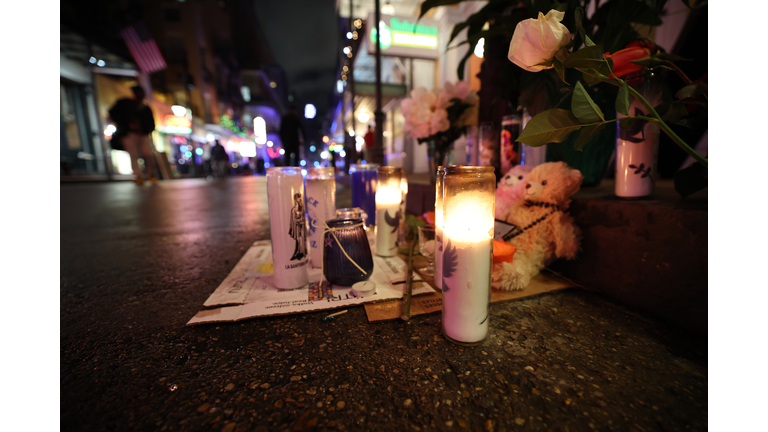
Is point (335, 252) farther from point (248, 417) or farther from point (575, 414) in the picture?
point (575, 414)

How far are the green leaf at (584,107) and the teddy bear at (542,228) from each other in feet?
1.66

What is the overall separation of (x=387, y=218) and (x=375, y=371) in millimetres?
906

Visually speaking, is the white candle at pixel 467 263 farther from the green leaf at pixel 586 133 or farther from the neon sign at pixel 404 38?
the neon sign at pixel 404 38

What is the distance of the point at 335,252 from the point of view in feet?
3.76

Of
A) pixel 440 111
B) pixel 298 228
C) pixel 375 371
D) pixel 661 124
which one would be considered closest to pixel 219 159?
pixel 440 111

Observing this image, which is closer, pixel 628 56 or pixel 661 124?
pixel 661 124

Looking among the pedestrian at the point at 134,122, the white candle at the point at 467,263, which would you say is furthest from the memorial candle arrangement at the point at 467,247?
the pedestrian at the point at 134,122

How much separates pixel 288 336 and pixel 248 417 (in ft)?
0.92

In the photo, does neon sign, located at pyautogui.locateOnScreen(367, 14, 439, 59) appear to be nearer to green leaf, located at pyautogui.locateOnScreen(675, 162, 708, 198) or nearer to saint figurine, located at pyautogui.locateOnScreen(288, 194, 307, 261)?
saint figurine, located at pyautogui.locateOnScreen(288, 194, 307, 261)

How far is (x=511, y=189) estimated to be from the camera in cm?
130

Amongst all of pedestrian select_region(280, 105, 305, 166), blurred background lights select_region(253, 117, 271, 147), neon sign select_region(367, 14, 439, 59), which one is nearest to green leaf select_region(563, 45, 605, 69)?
neon sign select_region(367, 14, 439, 59)

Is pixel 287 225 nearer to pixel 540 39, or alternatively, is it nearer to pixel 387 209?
pixel 387 209

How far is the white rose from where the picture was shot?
0.61 m

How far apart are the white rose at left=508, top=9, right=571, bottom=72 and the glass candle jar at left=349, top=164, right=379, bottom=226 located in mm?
1283
